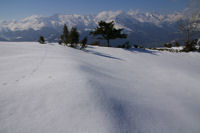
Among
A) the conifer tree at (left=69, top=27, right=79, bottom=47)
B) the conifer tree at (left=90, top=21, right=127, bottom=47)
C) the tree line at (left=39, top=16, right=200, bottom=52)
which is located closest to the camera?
the conifer tree at (left=69, top=27, right=79, bottom=47)

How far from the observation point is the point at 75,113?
96.5 inches

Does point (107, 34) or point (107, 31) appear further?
point (107, 34)

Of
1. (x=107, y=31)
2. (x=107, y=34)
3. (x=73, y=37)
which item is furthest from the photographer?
(x=107, y=34)

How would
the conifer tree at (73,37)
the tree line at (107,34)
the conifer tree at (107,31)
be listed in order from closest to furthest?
the conifer tree at (73,37), the tree line at (107,34), the conifer tree at (107,31)

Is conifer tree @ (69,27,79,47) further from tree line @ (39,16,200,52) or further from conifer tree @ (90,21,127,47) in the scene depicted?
conifer tree @ (90,21,127,47)

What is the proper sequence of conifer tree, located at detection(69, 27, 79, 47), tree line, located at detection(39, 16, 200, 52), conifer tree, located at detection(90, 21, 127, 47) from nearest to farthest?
conifer tree, located at detection(69, 27, 79, 47) < tree line, located at detection(39, 16, 200, 52) < conifer tree, located at detection(90, 21, 127, 47)

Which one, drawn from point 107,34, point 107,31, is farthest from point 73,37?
point 107,34

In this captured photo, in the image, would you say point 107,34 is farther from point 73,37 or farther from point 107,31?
point 73,37

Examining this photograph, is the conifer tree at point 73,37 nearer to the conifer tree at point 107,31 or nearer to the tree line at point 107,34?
the tree line at point 107,34

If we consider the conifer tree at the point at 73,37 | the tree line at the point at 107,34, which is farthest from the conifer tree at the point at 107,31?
the conifer tree at the point at 73,37

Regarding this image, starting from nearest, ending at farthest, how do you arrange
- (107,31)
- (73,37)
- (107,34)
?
1. (73,37)
2. (107,31)
3. (107,34)

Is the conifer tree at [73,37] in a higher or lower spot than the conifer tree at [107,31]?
lower

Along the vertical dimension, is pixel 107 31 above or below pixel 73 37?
above

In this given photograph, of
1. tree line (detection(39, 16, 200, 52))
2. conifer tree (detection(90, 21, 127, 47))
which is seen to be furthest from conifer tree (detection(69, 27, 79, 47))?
conifer tree (detection(90, 21, 127, 47))
